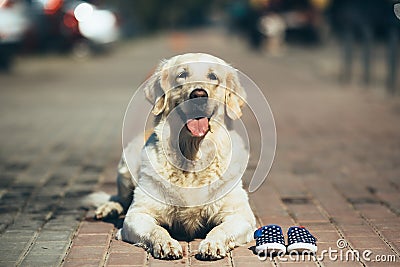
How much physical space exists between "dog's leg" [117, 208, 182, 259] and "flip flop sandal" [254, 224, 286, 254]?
0.50m

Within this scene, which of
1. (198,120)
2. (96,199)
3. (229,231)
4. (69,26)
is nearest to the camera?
(229,231)

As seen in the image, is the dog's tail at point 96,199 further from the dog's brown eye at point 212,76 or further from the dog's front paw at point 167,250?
the dog's brown eye at point 212,76

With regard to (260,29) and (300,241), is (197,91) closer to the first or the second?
(300,241)

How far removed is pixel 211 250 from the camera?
14.9 feet

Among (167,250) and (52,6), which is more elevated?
(167,250)

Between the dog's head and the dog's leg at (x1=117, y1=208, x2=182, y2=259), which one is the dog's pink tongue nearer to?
the dog's head

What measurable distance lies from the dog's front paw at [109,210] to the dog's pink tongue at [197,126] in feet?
4.02

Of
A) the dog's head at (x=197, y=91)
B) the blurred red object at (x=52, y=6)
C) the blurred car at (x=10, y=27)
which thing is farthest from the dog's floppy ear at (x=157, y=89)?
the blurred red object at (x=52, y=6)

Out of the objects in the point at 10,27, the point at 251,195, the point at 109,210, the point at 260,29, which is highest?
the point at 109,210

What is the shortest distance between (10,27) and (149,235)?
45.3 feet

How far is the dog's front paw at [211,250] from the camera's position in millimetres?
4543

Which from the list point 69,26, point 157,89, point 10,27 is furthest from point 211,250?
point 69,26

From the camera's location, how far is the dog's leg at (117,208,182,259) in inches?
180

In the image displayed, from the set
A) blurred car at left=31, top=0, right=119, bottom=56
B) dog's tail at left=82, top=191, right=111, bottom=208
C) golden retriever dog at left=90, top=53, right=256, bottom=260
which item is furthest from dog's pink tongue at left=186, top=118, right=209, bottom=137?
blurred car at left=31, top=0, right=119, bottom=56
